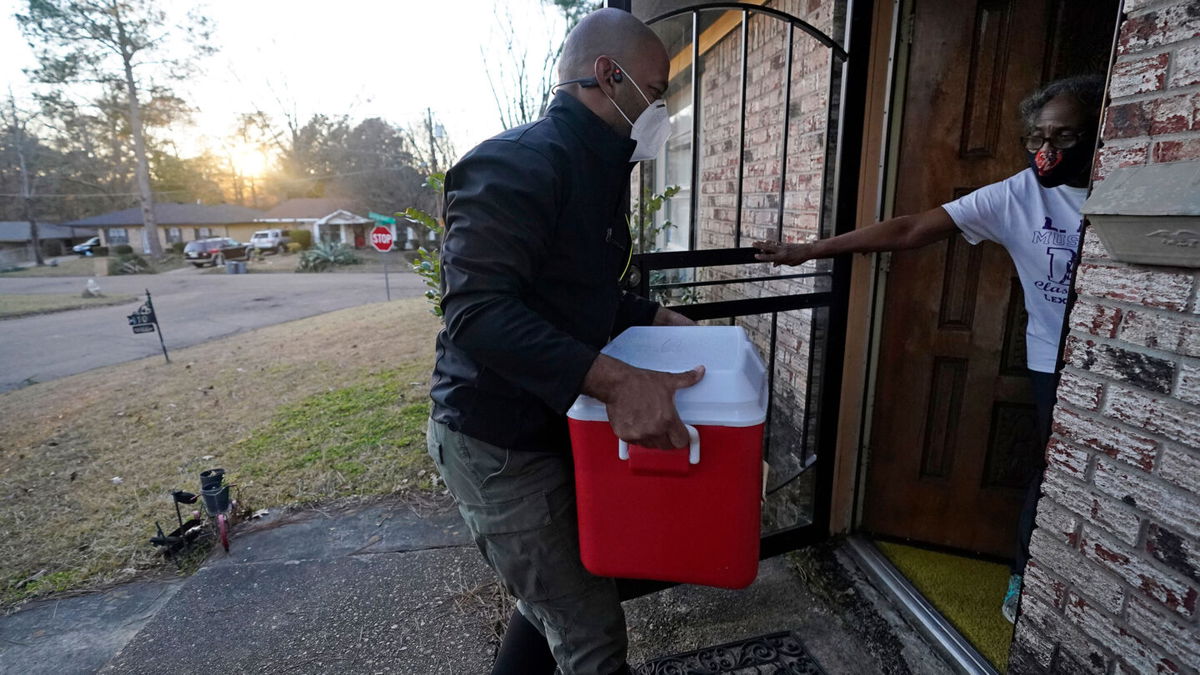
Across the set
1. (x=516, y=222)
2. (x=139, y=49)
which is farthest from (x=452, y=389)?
(x=139, y=49)

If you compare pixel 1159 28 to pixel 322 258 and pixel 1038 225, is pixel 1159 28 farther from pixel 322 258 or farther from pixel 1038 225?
pixel 322 258

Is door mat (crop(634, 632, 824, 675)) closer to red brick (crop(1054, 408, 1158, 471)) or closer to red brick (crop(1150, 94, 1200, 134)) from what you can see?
red brick (crop(1054, 408, 1158, 471))

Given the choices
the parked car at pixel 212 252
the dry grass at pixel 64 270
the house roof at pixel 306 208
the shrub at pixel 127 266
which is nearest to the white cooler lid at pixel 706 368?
the parked car at pixel 212 252

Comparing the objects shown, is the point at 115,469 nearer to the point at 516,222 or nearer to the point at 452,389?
the point at 452,389

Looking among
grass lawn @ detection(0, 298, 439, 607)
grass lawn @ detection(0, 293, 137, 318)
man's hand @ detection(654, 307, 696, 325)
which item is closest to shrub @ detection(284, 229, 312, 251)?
grass lawn @ detection(0, 293, 137, 318)

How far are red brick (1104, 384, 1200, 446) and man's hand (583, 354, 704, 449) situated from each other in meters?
0.92

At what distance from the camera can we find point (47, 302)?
16.4 m

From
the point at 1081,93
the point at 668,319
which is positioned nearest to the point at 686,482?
the point at 668,319

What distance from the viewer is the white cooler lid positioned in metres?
1.15

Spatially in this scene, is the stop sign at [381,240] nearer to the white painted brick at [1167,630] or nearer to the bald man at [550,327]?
the bald man at [550,327]

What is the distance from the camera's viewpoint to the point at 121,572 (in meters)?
2.97

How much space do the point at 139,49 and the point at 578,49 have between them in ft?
114

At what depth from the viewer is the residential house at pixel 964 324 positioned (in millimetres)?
1105

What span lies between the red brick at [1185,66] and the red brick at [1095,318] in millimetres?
432
